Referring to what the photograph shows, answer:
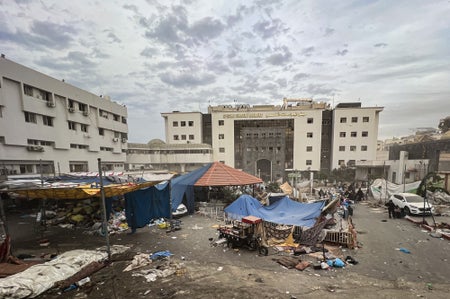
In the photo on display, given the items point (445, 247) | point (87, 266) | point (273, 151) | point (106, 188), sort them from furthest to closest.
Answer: point (273, 151)
point (445, 247)
point (106, 188)
point (87, 266)

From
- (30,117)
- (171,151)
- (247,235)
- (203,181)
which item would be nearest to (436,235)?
(247,235)

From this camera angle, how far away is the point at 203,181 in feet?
49.9

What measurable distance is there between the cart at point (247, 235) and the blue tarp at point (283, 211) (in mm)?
1507

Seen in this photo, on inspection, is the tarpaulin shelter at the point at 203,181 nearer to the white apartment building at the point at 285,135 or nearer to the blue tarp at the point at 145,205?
the blue tarp at the point at 145,205

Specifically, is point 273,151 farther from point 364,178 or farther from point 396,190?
point 396,190

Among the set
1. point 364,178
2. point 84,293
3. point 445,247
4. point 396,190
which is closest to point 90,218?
point 84,293

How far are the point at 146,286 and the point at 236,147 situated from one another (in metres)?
37.4

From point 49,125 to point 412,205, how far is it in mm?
30860

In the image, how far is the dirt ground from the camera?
5.14m

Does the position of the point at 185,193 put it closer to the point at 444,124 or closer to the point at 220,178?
the point at 220,178

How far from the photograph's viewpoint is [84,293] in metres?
5.19

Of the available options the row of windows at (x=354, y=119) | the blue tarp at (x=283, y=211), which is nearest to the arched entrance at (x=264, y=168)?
the row of windows at (x=354, y=119)

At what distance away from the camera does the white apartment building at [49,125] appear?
16.0 meters

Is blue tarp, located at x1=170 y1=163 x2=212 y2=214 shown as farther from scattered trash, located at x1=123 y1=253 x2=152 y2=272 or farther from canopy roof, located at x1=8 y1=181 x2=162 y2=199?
canopy roof, located at x1=8 y1=181 x2=162 y2=199
